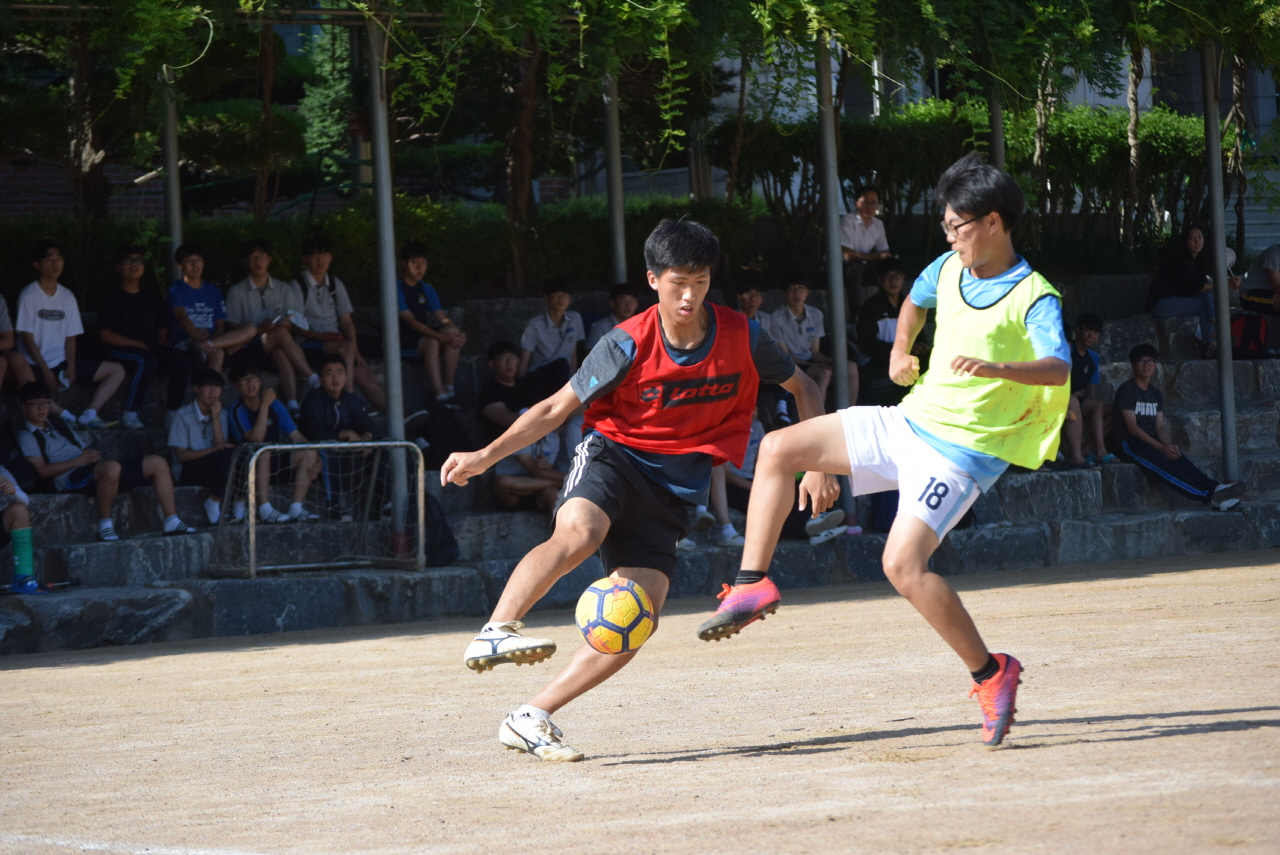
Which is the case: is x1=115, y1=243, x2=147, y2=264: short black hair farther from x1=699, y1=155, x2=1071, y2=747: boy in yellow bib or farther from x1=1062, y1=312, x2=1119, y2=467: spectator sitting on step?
x1=1062, y1=312, x2=1119, y2=467: spectator sitting on step

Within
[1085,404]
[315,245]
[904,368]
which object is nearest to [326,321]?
[315,245]

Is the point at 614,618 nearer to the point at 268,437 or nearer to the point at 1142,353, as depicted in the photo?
the point at 268,437

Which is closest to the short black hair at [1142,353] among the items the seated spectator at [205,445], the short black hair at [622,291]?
the short black hair at [622,291]

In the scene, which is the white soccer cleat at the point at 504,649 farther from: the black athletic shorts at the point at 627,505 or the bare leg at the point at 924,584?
the bare leg at the point at 924,584

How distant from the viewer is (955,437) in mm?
4938

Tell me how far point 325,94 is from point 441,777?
59.0 ft

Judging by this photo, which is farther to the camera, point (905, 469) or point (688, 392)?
point (688, 392)

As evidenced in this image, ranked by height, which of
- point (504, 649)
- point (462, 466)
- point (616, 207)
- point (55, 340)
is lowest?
point (504, 649)

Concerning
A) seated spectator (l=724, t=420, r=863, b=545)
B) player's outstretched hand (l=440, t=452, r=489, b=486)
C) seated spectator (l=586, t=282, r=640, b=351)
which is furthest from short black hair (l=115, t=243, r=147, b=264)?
player's outstretched hand (l=440, t=452, r=489, b=486)

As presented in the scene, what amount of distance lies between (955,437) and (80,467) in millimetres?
6839

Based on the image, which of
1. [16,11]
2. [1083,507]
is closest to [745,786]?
[16,11]

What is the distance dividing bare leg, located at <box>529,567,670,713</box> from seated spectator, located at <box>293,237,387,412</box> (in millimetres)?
6547

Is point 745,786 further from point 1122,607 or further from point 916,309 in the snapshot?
point 1122,607

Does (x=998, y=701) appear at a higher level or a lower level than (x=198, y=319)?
lower
